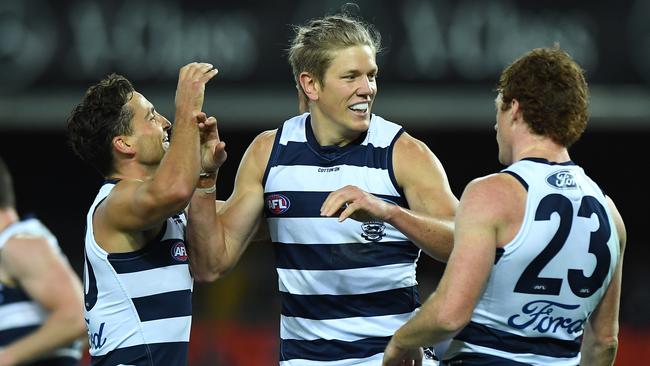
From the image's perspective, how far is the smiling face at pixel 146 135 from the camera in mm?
4750

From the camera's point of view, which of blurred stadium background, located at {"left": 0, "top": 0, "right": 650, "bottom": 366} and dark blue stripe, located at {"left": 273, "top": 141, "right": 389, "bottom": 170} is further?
blurred stadium background, located at {"left": 0, "top": 0, "right": 650, "bottom": 366}

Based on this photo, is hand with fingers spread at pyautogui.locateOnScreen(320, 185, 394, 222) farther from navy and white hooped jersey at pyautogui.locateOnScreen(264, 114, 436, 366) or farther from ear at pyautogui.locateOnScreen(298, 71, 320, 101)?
ear at pyautogui.locateOnScreen(298, 71, 320, 101)

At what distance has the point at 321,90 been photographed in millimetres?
4871

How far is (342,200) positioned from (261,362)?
6562 millimetres

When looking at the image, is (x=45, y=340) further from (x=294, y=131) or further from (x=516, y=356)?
(x=516, y=356)

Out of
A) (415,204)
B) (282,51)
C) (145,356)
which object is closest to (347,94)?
(415,204)

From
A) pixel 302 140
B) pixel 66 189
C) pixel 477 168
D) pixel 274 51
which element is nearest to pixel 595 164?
pixel 477 168

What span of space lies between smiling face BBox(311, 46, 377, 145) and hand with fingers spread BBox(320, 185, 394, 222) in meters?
0.67

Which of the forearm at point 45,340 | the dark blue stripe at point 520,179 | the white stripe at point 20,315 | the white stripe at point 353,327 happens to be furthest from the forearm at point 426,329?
the white stripe at point 20,315

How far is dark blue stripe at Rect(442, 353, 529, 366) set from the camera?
4.05 meters

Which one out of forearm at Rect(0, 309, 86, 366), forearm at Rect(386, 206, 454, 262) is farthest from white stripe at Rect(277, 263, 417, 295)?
forearm at Rect(0, 309, 86, 366)

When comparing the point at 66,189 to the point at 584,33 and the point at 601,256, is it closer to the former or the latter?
the point at 584,33

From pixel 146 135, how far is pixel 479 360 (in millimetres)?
1643

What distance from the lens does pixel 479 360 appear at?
13.4 ft
